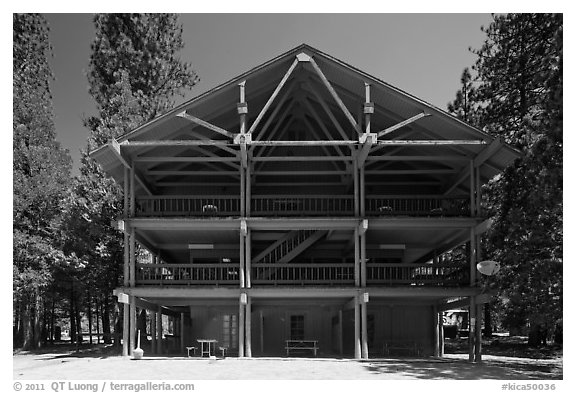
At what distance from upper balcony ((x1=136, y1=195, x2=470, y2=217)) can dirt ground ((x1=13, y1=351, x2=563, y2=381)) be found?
6158 millimetres

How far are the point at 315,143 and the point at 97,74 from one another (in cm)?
1947

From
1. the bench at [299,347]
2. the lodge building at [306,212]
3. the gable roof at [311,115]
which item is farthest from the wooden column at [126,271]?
the bench at [299,347]

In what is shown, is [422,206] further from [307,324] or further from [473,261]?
[307,324]

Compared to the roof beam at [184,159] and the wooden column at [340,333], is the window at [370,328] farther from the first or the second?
the roof beam at [184,159]

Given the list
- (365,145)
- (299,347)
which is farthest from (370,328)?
(365,145)

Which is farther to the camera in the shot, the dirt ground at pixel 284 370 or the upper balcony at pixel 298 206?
the upper balcony at pixel 298 206

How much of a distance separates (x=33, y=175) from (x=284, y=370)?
22.5 m

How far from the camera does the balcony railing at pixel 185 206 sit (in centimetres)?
2375

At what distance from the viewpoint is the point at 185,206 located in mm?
26234

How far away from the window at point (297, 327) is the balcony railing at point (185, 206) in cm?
626

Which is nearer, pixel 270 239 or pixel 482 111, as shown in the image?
pixel 270 239
